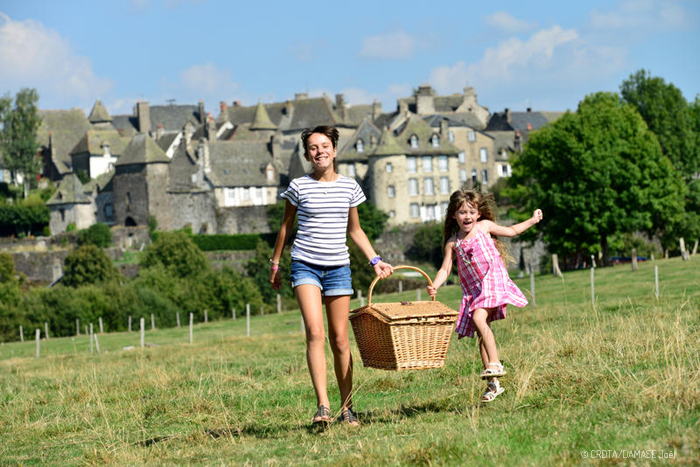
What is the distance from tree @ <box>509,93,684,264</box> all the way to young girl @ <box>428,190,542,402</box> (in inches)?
1606

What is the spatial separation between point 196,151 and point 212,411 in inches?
3598

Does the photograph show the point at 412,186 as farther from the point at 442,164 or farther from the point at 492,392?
the point at 492,392

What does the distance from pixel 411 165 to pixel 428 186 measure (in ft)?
7.65

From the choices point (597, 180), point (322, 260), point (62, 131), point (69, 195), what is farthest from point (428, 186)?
point (322, 260)

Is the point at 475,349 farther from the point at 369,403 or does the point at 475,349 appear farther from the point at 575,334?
the point at 369,403

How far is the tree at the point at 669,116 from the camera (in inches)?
2726

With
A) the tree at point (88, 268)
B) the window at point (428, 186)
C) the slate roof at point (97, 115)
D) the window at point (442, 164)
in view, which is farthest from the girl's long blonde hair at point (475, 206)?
the slate roof at point (97, 115)

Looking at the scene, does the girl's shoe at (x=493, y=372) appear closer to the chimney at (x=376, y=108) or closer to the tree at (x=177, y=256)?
the tree at (x=177, y=256)

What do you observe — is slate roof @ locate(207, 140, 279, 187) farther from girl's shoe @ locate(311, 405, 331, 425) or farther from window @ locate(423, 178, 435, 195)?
girl's shoe @ locate(311, 405, 331, 425)

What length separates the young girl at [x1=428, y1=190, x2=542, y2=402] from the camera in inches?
311

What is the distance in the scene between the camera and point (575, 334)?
10.2 m

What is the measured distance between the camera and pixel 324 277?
7.43 meters

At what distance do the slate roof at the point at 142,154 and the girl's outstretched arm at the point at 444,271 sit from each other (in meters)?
89.3

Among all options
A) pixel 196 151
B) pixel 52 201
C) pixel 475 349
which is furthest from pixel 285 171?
pixel 475 349
